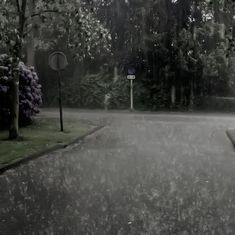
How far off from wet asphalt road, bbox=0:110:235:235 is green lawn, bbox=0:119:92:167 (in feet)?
1.70

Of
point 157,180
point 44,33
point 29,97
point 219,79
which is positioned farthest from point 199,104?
point 157,180

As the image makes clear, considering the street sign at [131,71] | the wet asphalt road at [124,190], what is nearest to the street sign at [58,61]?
the wet asphalt road at [124,190]

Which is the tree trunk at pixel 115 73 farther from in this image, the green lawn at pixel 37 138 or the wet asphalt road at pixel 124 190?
the wet asphalt road at pixel 124 190

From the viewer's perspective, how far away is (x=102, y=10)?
38.3m

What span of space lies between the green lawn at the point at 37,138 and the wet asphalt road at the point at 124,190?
20.4 inches

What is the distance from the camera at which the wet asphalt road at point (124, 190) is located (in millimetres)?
7207

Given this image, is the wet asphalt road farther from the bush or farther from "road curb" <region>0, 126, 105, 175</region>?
the bush

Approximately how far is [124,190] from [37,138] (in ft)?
28.3

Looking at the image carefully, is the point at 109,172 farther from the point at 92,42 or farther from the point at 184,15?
the point at 184,15

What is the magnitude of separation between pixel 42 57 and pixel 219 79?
12.9 meters

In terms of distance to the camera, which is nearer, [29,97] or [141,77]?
[29,97]

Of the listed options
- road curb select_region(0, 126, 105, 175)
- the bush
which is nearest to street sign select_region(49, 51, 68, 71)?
the bush

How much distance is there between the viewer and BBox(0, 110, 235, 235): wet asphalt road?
23.6 ft

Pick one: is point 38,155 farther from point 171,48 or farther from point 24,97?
point 171,48
